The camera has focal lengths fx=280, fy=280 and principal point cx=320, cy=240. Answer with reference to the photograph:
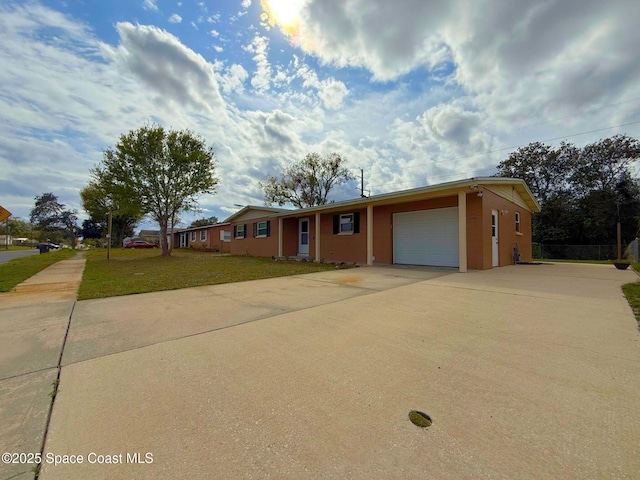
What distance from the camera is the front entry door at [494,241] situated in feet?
34.8

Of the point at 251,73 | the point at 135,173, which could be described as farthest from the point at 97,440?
the point at 135,173

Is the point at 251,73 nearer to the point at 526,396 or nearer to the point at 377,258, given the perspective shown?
the point at 377,258

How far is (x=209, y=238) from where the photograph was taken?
2870 centimetres

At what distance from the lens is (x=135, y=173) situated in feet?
57.4

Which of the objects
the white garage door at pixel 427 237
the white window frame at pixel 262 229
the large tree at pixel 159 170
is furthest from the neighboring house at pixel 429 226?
the large tree at pixel 159 170

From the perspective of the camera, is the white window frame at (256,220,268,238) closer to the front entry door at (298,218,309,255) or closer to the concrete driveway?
the front entry door at (298,218,309,255)

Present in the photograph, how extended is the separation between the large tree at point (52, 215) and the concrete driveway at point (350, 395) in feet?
210

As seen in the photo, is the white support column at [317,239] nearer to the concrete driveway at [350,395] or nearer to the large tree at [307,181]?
the concrete driveway at [350,395]

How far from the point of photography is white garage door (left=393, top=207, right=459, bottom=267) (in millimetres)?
10430

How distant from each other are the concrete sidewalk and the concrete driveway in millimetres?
116

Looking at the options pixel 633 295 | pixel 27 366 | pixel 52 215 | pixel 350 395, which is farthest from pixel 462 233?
pixel 52 215

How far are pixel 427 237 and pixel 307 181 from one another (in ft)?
84.9

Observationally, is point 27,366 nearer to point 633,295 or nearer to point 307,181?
point 633,295

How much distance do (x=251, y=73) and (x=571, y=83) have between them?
46.9ft
